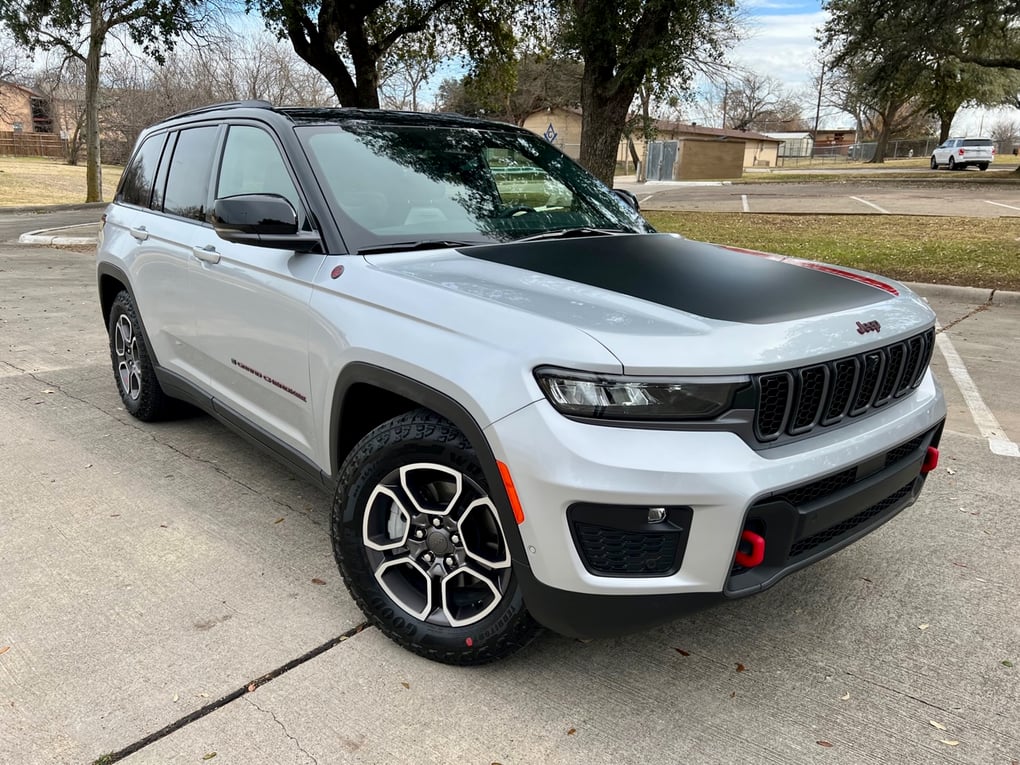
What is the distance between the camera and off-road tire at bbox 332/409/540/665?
2.39m

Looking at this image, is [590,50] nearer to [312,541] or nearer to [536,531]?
[312,541]

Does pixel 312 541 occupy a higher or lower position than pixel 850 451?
lower

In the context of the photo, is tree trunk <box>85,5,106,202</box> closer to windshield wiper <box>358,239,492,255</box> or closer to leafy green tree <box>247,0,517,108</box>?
leafy green tree <box>247,0,517,108</box>

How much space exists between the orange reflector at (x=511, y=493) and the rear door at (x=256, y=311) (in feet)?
3.60

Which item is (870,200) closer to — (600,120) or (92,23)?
(600,120)

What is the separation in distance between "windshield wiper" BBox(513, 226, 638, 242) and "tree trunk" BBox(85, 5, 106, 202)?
18.7 meters

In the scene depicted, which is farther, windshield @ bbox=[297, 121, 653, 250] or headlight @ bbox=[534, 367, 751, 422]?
windshield @ bbox=[297, 121, 653, 250]

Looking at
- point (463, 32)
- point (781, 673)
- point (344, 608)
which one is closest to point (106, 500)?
point (344, 608)

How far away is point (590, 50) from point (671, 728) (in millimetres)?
9937

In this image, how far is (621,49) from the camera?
10422mm

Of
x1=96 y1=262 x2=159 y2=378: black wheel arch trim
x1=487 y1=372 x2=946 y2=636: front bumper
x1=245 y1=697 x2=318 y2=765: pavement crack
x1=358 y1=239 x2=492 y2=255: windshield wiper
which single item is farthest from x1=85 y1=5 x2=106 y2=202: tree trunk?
x1=487 y1=372 x2=946 y2=636: front bumper

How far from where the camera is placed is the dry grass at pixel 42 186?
93.9 ft

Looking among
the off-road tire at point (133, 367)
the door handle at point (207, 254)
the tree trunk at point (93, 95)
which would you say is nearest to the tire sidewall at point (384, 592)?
the door handle at point (207, 254)

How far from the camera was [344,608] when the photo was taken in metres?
2.92
